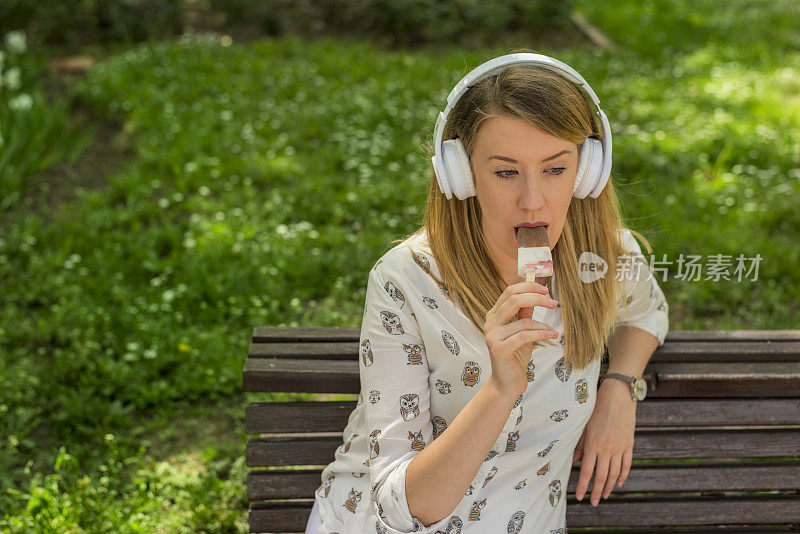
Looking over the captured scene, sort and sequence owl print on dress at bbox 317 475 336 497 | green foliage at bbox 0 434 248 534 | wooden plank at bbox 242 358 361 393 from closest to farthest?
owl print on dress at bbox 317 475 336 497 < wooden plank at bbox 242 358 361 393 < green foliage at bbox 0 434 248 534

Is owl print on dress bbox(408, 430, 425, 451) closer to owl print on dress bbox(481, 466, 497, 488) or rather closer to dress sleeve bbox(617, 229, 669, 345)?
owl print on dress bbox(481, 466, 497, 488)

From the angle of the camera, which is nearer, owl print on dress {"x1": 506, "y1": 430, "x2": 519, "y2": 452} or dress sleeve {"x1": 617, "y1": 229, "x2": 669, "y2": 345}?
owl print on dress {"x1": 506, "y1": 430, "x2": 519, "y2": 452}

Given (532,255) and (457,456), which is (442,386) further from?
(532,255)

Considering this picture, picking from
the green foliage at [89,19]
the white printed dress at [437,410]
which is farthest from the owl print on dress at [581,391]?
the green foliage at [89,19]

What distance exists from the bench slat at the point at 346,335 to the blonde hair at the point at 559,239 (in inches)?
19.5

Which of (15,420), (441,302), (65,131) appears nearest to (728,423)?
(441,302)

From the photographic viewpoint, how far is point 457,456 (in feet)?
5.63

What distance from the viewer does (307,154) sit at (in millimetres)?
5613

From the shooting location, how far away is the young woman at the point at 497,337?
176 centimetres

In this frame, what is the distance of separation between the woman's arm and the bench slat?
0.91 metres

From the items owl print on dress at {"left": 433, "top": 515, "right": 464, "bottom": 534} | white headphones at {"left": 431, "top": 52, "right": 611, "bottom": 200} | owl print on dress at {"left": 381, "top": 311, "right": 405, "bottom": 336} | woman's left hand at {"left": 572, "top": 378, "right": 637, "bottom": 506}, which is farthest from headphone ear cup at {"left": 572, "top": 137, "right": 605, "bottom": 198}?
owl print on dress at {"left": 433, "top": 515, "right": 464, "bottom": 534}

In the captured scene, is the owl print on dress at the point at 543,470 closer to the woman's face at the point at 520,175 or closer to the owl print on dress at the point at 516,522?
the owl print on dress at the point at 516,522

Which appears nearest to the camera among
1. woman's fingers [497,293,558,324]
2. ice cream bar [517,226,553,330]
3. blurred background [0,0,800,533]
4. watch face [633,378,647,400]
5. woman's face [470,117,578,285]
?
woman's fingers [497,293,558,324]

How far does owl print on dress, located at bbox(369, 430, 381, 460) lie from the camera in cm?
188
